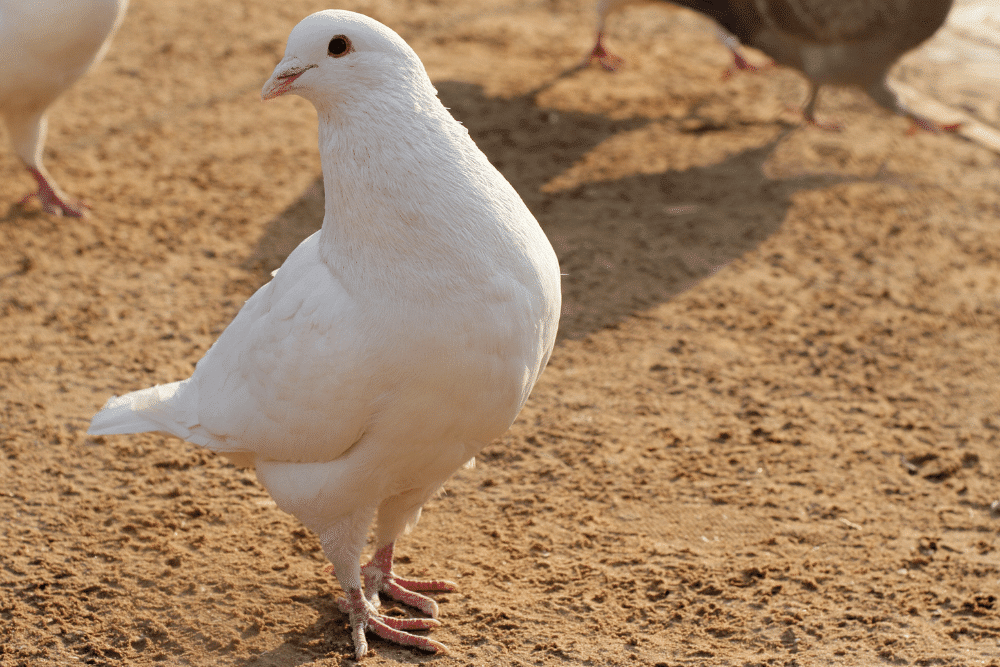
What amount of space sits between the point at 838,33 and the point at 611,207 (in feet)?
5.83

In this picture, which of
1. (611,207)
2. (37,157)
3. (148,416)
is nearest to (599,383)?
(611,207)

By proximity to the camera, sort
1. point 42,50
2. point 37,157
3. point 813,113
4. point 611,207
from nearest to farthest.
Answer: point 42,50 < point 37,157 < point 611,207 < point 813,113

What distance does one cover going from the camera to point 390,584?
303cm

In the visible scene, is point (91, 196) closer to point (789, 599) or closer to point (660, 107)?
point (660, 107)

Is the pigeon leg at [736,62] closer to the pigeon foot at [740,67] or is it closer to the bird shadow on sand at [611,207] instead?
the pigeon foot at [740,67]

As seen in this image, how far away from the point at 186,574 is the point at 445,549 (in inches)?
33.7

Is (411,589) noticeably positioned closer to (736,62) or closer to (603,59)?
(603,59)

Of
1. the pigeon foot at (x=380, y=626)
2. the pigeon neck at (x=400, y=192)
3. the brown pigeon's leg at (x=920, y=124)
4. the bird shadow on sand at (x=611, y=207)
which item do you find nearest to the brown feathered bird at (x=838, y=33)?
the brown pigeon's leg at (x=920, y=124)

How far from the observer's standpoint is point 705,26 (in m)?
7.73

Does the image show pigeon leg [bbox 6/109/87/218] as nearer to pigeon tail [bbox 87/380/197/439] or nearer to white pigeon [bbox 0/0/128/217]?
white pigeon [bbox 0/0/128/217]

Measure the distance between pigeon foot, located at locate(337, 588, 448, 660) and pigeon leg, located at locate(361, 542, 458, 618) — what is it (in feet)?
0.26

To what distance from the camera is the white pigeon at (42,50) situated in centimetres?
442

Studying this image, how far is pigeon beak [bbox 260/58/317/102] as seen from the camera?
2188 mm

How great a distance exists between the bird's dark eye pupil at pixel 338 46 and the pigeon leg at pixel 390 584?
1.54 metres
